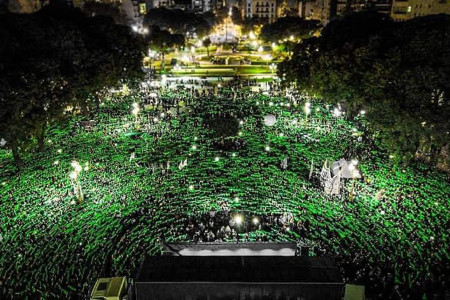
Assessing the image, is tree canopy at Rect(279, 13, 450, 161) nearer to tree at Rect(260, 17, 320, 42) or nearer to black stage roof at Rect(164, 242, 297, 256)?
black stage roof at Rect(164, 242, 297, 256)

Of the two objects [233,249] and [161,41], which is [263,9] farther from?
[233,249]

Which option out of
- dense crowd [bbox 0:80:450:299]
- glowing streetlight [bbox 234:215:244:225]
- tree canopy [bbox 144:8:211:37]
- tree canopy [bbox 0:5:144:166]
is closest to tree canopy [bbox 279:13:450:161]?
dense crowd [bbox 0:80:450:299]

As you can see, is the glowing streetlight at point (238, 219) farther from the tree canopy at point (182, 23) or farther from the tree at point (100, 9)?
the tree at point (100, 9)

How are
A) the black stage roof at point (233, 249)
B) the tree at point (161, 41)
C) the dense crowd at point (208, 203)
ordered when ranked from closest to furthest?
the black stage roof at point (233, 249), the dense crowd at point (208, 203), the tree at point (161, 41)

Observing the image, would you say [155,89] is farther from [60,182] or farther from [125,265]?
[125,265]

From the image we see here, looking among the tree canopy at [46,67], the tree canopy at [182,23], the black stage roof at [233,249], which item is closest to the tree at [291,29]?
the tree canopy at [182,23]
